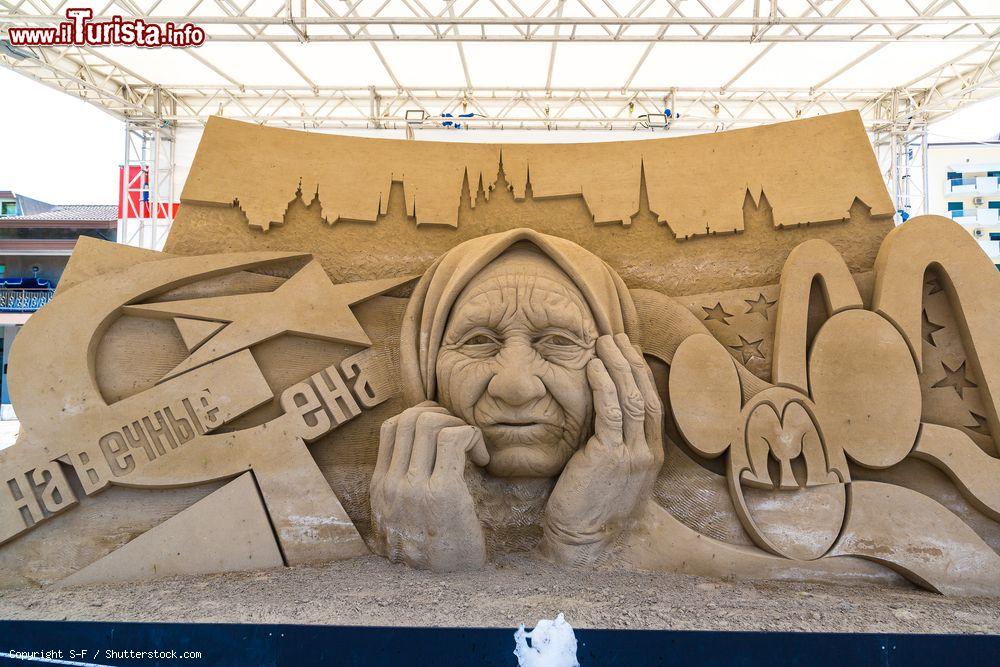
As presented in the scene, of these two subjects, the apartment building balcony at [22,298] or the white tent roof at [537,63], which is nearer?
the white tent roof at [537,63]

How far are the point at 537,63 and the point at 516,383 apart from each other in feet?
22.2

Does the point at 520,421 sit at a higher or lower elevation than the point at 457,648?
higher

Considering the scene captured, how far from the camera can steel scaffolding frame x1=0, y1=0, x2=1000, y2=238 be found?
21.0ft

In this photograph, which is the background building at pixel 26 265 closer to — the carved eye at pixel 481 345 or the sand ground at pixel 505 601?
the sand ground at pixel 505 601

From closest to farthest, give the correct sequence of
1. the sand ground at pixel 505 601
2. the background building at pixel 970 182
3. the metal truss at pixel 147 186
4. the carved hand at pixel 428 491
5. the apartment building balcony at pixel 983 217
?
the sand ground at pixel 505 601 → the carved hand at pixel 428 491 → the metal truss at pixel 147 186 → the apartment building balcony at pixel 983 217 → the background building at pixel 970 182

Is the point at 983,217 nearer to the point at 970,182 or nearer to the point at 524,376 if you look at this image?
the point at 970,182

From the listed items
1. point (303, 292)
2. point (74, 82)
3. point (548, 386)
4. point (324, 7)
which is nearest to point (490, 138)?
point (324, 7)

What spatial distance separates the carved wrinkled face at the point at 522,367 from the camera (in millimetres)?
2609

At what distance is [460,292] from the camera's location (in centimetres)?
284

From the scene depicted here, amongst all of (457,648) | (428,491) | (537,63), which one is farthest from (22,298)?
(457,648)

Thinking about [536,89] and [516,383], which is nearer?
[516,383]

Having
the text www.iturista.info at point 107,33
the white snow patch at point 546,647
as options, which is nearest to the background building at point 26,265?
the text www.iturista.info at point 107,33

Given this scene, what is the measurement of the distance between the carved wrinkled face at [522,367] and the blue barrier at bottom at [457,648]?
82cm

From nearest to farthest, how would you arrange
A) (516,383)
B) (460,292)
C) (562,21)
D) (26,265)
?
1. (516,383)
2. (460,292)
3. (562,21)
4. (26,265)
